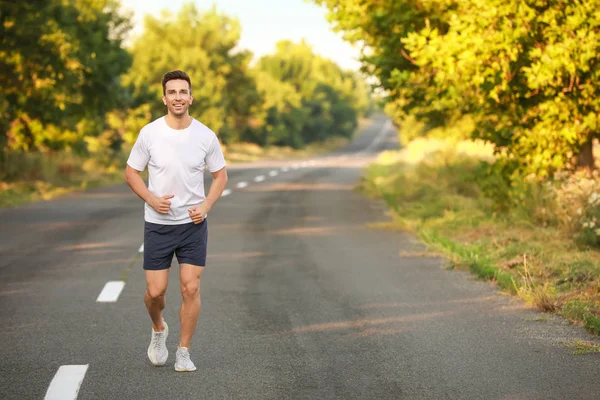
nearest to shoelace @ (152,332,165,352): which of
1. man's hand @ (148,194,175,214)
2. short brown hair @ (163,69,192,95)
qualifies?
man's hand @ (148,194,175,214)

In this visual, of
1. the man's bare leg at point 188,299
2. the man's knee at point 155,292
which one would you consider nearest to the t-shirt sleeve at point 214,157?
the man's bare leg at point 188,299

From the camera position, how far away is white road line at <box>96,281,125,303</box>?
888 cm

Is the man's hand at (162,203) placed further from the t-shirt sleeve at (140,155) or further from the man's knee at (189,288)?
the man's knee at (189,288)

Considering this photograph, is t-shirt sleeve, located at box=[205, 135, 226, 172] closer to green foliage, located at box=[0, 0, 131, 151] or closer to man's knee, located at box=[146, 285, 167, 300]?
man's knee, located at box=[146, 285, 167, 300]

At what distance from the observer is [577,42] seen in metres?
12.0

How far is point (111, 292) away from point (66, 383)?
3599mm

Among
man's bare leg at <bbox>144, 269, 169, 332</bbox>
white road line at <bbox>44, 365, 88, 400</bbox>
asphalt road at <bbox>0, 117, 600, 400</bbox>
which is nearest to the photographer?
white road line at <bbox>44, 365, 88, 400</bbox>

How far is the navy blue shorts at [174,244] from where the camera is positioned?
20.0 feet

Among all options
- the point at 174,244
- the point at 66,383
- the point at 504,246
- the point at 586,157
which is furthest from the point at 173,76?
the point at 586,157

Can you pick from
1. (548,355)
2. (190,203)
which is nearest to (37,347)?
(190,203)

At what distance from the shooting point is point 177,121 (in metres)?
5.99

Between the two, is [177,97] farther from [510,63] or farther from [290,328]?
[510,63]

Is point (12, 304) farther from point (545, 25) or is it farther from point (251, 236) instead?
point (545, 25)

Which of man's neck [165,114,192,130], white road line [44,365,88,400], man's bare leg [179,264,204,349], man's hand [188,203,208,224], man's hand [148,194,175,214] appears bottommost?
white road line [44,365,88,400]
